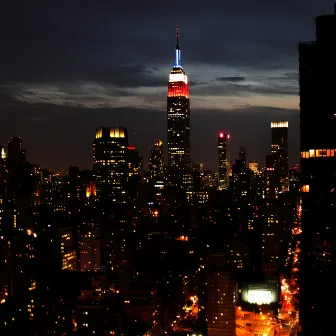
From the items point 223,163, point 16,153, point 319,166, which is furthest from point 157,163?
point 319,166

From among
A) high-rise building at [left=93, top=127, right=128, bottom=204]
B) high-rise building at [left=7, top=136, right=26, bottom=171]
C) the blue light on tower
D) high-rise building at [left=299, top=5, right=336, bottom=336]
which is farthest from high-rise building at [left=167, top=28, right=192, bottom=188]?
high-rise building at [left=299, top=5, right=336, bottom=336]

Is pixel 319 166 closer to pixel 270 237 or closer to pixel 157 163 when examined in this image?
pixel 270 237

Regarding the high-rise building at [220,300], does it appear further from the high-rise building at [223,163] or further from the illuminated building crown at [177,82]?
the illuminated building crown at [177,82]

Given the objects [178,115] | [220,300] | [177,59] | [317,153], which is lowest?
[220,300]

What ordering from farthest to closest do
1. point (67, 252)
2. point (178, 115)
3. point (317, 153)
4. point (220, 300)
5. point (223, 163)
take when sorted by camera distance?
point (178, 115), point (223, 163), point (67, 252), point (220, 300), point (317, 153)

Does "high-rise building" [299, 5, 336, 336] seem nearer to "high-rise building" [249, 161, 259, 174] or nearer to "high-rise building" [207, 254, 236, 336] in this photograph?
"high-rise building" [207, 254, 236, 336]

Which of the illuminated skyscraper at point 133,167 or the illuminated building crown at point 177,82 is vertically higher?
the illuminated building crown at point 177,82

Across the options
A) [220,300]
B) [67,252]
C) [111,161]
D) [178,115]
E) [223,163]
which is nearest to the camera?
[220,300]

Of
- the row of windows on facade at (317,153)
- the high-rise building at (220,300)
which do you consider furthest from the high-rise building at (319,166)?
the high-rise building at (220,300)

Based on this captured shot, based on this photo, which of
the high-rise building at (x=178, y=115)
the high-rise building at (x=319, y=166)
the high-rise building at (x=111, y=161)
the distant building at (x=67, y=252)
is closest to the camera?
the high-rise building at (x=319, y=166)
